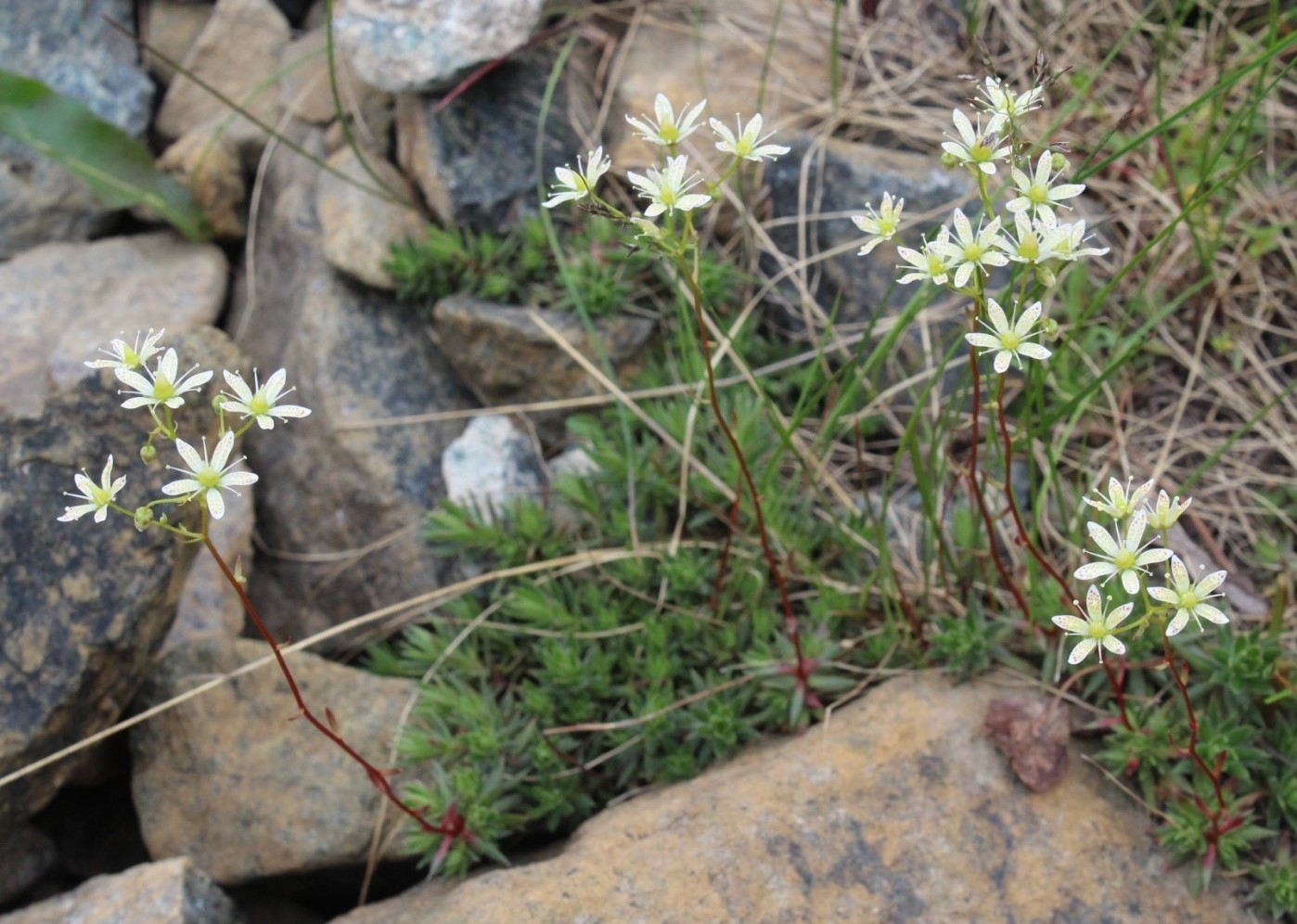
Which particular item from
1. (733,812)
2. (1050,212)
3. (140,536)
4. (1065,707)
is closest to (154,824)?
(140,536)

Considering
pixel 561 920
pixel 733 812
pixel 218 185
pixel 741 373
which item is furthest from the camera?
pixel 218 185

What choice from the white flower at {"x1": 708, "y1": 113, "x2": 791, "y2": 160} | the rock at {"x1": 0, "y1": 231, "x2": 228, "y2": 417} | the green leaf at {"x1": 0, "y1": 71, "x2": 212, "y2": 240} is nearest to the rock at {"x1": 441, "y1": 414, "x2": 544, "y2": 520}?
the rock at {"x1": 0, "y1": 231, "x2": 228, "y2": 417}

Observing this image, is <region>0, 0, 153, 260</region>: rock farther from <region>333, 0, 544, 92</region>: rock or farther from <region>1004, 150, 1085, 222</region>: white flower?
<region>1004, 150, 1085, 222</region>: white flower

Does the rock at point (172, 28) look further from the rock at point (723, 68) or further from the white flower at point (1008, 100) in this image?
the white flower at point (1008, 100)

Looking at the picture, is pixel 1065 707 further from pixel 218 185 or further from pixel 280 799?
pixel 218 185

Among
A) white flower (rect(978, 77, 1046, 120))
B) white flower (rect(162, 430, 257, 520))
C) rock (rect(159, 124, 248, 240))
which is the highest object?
white flower (rect(978, 77, 1046, 120))
